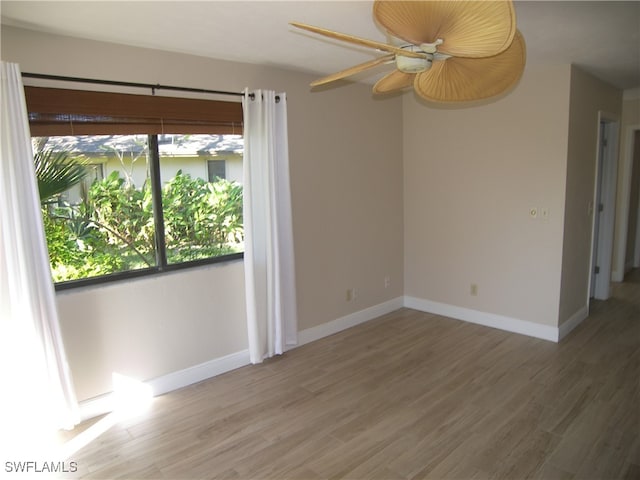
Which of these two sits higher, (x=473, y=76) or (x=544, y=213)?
(x=473, y=76)

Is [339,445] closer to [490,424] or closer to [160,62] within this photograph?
[490,424]

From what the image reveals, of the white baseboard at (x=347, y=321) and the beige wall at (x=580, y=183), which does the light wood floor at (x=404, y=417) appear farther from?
the beige wall at (x=580, y=183)

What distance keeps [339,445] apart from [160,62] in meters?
2.78

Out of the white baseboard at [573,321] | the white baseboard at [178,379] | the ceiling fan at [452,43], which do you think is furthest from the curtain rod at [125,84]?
the white baseboard at [573,321]

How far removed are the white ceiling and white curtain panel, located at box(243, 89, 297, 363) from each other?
47cm

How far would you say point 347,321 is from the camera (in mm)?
4445

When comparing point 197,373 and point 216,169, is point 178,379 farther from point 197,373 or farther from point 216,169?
point 216,169

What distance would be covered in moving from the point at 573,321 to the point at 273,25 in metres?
3.83

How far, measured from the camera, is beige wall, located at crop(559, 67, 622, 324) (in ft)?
12.4

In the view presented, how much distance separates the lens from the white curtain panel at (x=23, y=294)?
2398 millimetres

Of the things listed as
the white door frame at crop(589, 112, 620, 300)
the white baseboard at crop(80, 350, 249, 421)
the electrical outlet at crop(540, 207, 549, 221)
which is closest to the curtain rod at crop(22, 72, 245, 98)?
the white baseboard at crop(80, 350, 249, 421)

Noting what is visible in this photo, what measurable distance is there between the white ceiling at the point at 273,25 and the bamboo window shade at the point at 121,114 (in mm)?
351

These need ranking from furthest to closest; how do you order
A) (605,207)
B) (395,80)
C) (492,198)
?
1. (605,207)
2. (492,198)
3. (395,80)

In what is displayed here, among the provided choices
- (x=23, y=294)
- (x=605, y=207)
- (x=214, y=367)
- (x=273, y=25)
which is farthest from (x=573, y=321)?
(x=23, y=294)
